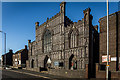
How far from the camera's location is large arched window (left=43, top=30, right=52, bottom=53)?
39513 mm

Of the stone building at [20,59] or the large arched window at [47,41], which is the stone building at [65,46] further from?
the stone building at [20,59]

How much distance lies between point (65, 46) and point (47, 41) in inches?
423

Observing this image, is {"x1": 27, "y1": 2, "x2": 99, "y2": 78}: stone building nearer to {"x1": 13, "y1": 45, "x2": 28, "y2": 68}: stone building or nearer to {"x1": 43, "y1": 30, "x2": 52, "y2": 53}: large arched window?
{"x1": 43, "y1": 30, "x2": 52, "y2": 53}: large arched window

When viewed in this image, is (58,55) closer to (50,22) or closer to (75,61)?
(75,61)

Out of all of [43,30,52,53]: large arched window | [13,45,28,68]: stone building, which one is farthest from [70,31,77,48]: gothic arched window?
[13,45,28,68]: stone building

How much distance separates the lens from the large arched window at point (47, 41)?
1556 inches

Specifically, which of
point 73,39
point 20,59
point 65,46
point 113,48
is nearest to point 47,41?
point 65,46

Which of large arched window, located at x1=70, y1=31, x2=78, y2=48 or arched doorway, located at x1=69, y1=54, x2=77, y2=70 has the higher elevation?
large arched window, located at x1=70, y1=31, x2=78, y2=48

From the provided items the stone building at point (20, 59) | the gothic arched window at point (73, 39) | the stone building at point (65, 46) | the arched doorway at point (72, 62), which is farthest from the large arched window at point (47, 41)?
the stone building at point (20, 59)

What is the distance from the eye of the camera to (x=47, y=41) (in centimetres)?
4084

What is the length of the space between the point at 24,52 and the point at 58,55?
33.8m

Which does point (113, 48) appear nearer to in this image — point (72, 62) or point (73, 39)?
point (73, 39)

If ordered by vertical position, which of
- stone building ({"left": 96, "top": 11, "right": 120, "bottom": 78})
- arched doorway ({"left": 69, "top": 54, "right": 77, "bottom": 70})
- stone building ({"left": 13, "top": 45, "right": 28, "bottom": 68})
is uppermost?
stone building ({"left": 96, "top": 11, "right": 120, "bottom": 78})

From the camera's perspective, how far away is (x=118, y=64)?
19219 mm
